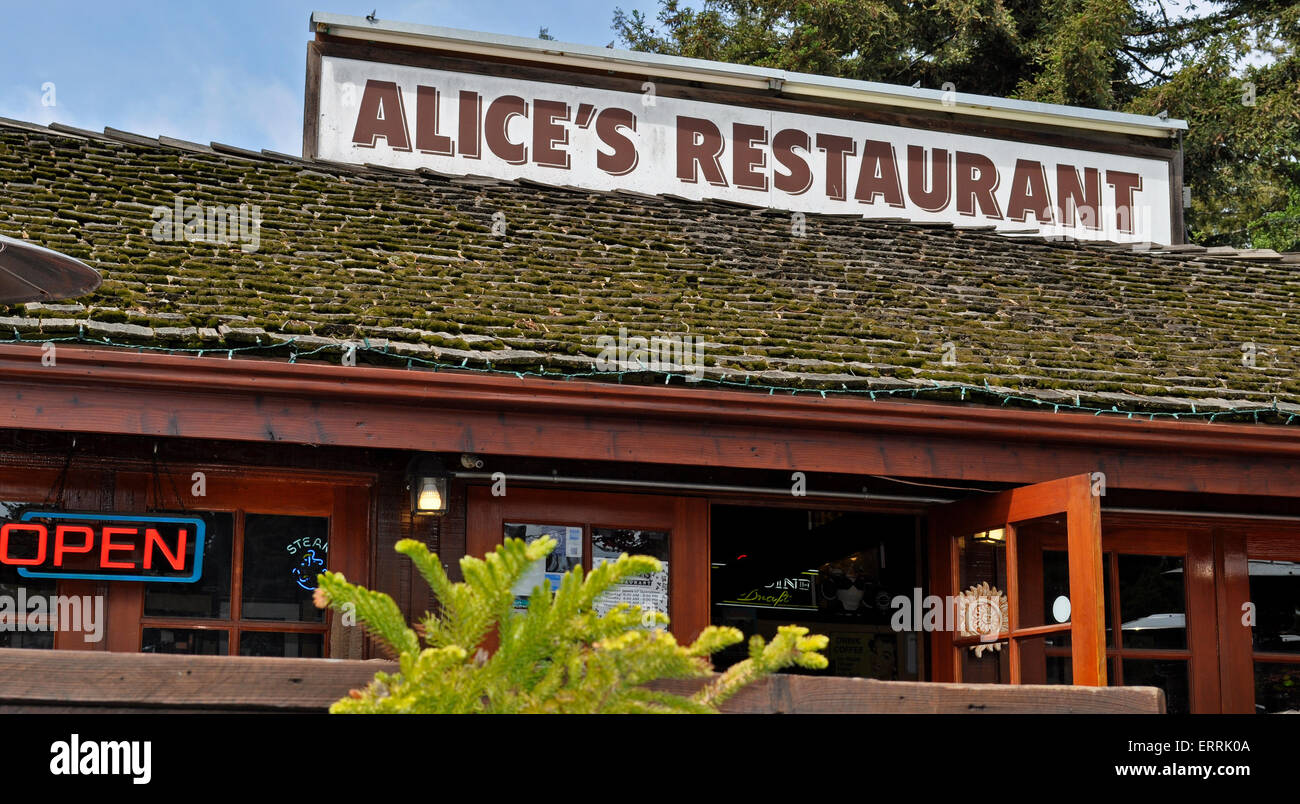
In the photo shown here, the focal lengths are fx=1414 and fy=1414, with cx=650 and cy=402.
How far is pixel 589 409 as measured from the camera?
6293mm

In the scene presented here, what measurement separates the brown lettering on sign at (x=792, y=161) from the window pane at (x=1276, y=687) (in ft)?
15.0

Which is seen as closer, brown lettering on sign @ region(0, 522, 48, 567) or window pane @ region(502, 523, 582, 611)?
brown lettering on sign @ region(0, 522, 48, 567)

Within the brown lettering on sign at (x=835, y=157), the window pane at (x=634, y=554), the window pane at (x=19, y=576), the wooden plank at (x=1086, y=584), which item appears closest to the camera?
the wooden plank at (x=1086, y=584)

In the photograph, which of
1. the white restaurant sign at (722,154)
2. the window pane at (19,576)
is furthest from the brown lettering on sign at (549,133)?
the window pane at (19,576)

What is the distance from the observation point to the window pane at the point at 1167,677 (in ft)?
25.6

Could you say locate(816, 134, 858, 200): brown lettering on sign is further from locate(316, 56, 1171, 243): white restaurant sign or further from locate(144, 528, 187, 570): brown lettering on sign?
locate(144, 528, 187, 570): brown lettering on sign

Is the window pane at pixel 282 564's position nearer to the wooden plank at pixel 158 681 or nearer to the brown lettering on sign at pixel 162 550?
the brown lettering on sign at pixel 162 550

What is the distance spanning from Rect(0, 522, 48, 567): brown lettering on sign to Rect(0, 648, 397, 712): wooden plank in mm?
3854

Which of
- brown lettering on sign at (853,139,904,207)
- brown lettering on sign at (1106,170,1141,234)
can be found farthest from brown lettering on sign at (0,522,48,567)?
brown lettering on sign at (1106,170,1141,234)

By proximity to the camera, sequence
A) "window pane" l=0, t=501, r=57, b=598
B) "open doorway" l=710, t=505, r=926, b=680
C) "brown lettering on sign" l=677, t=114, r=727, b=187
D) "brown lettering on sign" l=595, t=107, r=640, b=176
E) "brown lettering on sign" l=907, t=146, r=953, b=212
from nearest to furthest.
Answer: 1. "window pane" l=0, t=501, r=57, b=598
2. "brown lettering on sign" l=595, t=107, r=640, b=176
3. "brown lettering on sign" l=677, t=114, r=727, b=187
4. "brown lettering on sign" l=907, t=146, r=953, b=212
5. "open doorway" l=710, t=505, r=926, b=680

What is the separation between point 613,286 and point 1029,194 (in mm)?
4531

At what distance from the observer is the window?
21.6 ft

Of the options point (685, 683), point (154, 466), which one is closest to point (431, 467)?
point (154, 466)

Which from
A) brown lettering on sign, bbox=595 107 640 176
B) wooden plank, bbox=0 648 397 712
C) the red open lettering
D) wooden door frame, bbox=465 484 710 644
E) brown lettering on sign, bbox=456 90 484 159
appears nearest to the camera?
wooden plank, bbox=0 648 397 712
